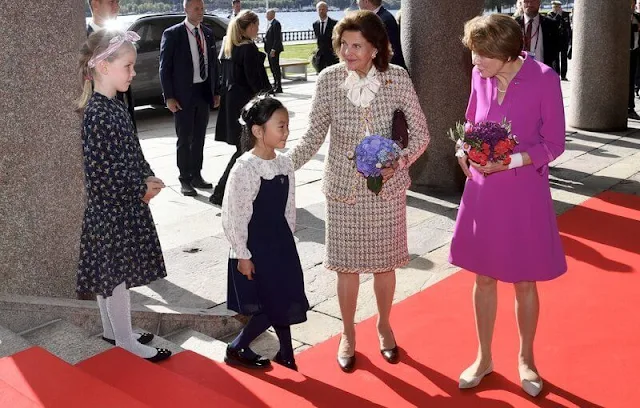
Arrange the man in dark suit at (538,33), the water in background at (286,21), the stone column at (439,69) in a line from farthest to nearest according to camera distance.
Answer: the water in background at (286,21), the man in dark suit at (538,33), the stone column at (439,69)

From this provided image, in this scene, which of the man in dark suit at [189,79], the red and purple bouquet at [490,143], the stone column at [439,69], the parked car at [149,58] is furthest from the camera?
the parked car at [149,58]

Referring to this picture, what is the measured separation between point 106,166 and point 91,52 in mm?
548

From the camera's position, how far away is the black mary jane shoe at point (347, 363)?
4.16 metres

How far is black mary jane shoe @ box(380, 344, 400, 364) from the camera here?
13.9ft

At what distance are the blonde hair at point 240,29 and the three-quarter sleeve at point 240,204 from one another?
391cm

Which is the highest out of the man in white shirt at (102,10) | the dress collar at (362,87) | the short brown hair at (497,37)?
the man in white shirt at (102,10)

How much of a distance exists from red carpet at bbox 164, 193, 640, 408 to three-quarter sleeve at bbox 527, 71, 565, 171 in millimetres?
1155

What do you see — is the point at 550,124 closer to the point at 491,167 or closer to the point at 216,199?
the point at 491,167

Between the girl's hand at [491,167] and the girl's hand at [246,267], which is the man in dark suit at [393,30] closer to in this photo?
the girl's hand at [491,167]

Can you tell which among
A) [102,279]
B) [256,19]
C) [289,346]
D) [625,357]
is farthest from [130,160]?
[256,19]

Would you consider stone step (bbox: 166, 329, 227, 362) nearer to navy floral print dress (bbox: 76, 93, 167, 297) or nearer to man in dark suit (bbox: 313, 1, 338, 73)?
navy floral print dress (bbox: 76, 93, 167, 297)

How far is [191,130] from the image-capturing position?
8.16 m

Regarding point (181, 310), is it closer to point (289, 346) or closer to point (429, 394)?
point (289, 346)

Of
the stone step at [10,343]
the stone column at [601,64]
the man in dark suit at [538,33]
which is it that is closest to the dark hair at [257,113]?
the stone step at [10,343]
